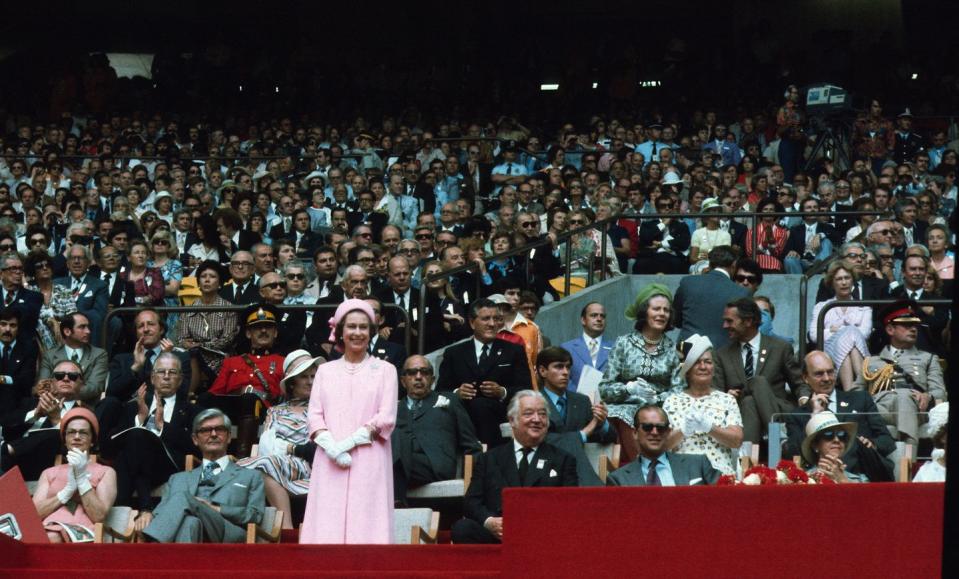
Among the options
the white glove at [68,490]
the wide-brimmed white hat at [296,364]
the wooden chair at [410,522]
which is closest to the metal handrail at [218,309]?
the wide-brimmed white hat at [296,364]

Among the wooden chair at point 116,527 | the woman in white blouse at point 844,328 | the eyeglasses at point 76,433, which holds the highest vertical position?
the woman in white blouse at point 844,328

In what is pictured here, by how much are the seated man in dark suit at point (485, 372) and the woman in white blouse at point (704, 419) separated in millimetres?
1262

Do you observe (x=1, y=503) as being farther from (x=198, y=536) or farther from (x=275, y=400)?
(x=275, y=400)

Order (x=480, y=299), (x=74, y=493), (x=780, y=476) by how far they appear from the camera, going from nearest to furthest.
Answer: (x=780, y=476)
(x=74, y=493)
(x=480, y=299)

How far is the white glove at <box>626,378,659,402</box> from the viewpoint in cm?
1100

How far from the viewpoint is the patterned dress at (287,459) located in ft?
34.1

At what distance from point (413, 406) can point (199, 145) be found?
13.4m

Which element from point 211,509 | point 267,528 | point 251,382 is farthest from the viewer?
point 251,382

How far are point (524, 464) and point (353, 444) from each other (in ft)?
3.15

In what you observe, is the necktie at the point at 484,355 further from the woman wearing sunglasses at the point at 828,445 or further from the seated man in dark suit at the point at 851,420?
the woman wearing sunglasses at the point at 828,445

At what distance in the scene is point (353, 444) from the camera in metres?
9.20

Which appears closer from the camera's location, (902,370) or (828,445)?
(828,445)

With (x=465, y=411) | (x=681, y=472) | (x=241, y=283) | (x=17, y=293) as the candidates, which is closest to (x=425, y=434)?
(x=465, y=411)

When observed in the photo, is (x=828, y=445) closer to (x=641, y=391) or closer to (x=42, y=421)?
(x=641, y=391)
